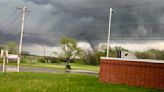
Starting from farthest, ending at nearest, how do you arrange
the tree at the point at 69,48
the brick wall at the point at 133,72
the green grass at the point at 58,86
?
the tree at the point at 69,48
the brick wall at the point at 133,72
the green grass at the point at 58,86

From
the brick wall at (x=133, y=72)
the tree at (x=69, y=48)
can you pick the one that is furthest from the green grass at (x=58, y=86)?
the tree at (x=69, y=48)

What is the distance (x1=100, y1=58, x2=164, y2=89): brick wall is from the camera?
32.5m

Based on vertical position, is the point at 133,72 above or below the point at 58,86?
above

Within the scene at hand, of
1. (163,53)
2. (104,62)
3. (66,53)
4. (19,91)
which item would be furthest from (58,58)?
(19,91)

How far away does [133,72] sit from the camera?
3412cm

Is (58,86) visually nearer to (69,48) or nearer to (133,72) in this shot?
(133,72)

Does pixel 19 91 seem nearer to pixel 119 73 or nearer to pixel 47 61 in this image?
pixel 119 73

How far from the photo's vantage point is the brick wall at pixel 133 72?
107 feet

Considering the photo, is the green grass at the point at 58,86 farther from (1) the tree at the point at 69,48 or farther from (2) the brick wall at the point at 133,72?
(1) the tree at the point at 69,48

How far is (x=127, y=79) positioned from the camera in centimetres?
3450

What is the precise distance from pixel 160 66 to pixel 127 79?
11.7 ft

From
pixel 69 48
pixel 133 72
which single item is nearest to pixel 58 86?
pixel 133 72

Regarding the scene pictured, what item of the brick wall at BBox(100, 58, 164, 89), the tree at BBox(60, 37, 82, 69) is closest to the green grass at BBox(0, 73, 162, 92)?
the brick wall at BBox(100, 58, 164, 89)

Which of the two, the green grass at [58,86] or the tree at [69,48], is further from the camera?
the tree at [69,48]
